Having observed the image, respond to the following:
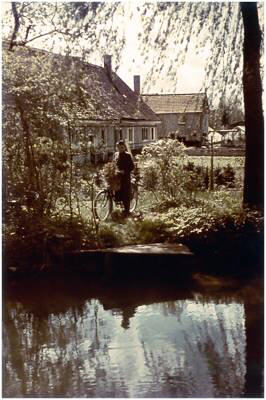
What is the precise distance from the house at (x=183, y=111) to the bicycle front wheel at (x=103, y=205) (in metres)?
1.47

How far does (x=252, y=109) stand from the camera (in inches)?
250

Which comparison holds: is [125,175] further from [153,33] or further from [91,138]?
[153,33]

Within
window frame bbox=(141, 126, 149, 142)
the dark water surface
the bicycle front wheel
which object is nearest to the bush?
window frame bbox=(141, 126, 149, 142)

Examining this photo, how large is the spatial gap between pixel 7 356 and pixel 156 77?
350 centimetres

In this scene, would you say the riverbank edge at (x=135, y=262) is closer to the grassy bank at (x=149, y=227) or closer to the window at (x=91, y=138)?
the grassy bank at (x=149, y=227)

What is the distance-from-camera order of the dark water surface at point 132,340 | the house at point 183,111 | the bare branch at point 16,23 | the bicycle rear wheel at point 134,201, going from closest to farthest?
the dark water surface at point 132,340 → the bare branch at point 16,23 → the house at point 183,111 → the bicycle rear wheel at point 134,201

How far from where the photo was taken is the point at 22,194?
682 cm

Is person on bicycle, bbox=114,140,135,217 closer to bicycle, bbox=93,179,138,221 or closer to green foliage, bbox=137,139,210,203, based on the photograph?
bicycle, bbox=93,179,138,221

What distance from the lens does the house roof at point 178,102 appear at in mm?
6127

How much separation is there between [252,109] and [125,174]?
2420 mm

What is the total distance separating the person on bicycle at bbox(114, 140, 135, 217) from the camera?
25.0 ft

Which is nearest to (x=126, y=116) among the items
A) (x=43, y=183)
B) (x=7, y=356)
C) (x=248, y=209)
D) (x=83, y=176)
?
(x=83, y=176)

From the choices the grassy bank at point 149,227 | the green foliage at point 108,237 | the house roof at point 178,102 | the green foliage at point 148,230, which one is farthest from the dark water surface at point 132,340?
the house roof at point 178,102

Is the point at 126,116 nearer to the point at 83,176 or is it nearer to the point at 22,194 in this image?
the point at 83,176
